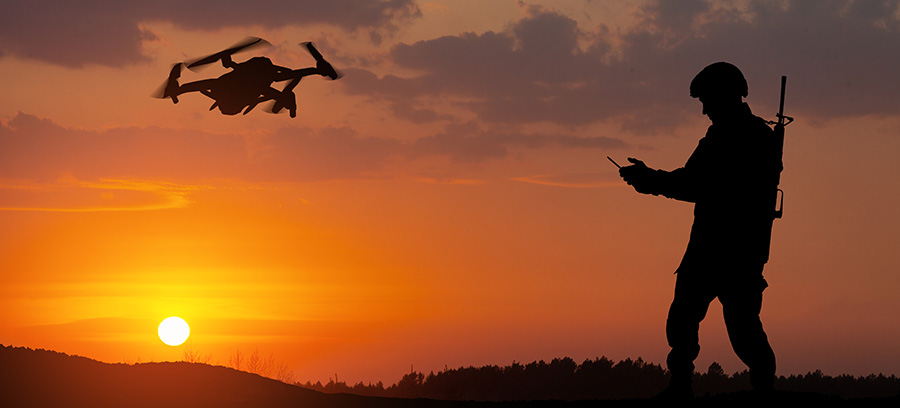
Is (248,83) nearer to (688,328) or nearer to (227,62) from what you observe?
(227,62)

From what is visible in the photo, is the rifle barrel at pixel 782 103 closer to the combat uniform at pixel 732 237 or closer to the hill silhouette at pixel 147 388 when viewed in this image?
the combat uniform at pixel 732 237

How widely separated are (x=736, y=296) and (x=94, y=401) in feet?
34.4

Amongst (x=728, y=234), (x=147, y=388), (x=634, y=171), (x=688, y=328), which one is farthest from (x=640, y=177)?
(x=147, y=388)

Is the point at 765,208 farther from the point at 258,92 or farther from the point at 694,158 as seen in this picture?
the point at 258,92

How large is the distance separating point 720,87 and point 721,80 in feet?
0.28

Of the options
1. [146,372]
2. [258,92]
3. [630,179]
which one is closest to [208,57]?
[258,92]

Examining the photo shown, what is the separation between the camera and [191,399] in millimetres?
15586

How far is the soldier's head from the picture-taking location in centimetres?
1064

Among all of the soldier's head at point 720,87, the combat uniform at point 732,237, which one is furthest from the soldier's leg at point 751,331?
the soldier's head at point 720,87

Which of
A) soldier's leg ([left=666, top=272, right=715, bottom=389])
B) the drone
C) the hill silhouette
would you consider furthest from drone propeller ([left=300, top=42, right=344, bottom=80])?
soldier's leg ([left=666, top=272, right=715, bottom=389])

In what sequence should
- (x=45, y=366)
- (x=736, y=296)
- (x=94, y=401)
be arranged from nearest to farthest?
(x=736, y=296), (x=94, y=401), (x=45, y=366)

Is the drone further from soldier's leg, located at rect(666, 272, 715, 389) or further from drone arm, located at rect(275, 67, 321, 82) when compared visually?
soldier's leg, located at rect(666, 272, 715, 389)

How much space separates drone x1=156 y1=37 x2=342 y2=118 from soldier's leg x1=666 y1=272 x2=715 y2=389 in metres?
10.1

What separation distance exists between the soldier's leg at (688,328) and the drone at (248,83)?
1015 cm
